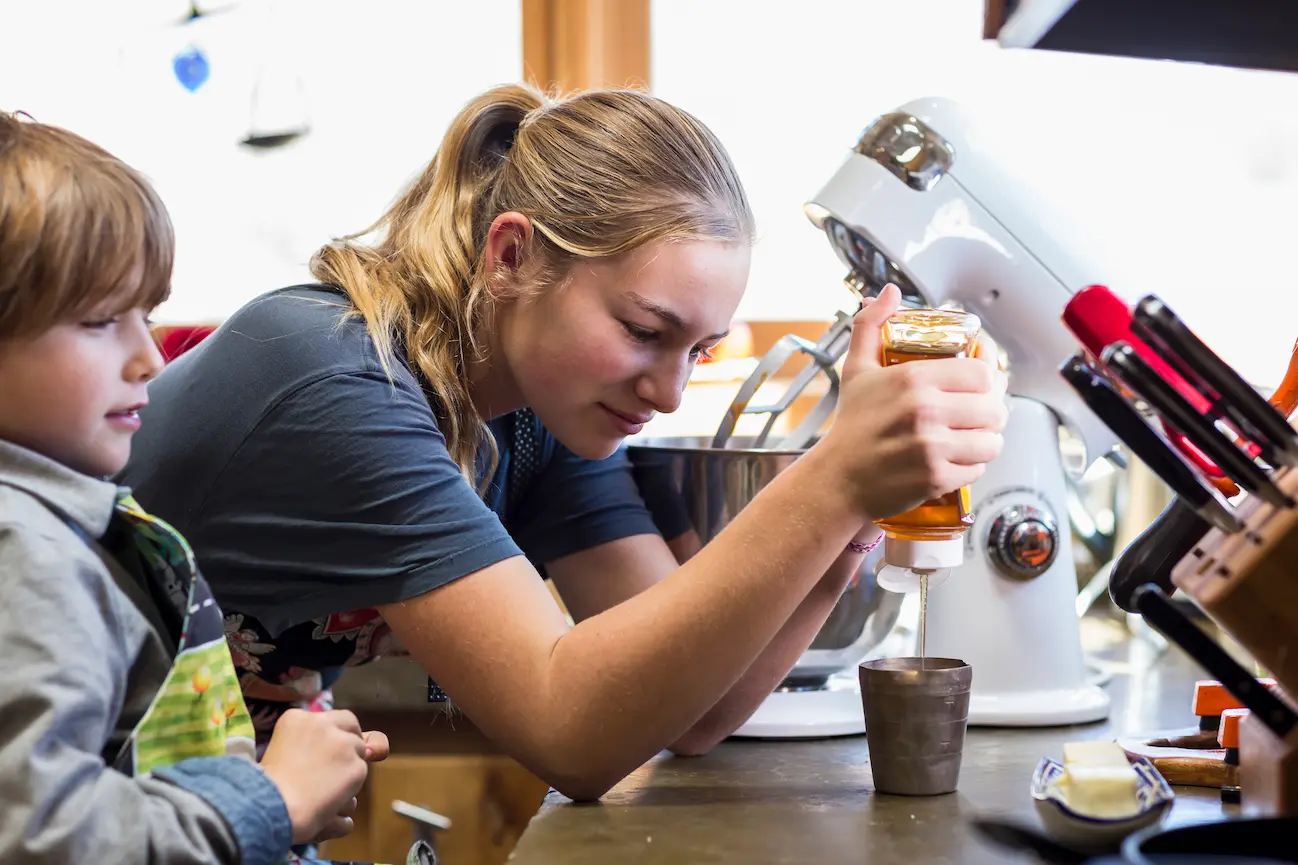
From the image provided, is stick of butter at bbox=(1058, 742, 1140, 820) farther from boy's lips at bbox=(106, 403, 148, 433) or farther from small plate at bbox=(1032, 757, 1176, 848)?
boy's lips at bbox=(106, 403, 148, 433)

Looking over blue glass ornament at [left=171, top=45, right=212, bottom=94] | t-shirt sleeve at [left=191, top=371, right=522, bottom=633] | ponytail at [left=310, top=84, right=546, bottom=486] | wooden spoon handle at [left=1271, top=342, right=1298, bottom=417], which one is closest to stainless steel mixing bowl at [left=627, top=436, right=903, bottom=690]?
ponytail at [left=310, top=84, right=546, bottom=486]

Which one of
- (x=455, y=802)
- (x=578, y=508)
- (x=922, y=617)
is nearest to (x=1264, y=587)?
(x=922, y=617)

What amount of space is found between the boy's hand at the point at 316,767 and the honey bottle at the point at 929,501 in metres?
0.40

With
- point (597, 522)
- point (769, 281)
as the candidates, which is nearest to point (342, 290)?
point (597, 522)

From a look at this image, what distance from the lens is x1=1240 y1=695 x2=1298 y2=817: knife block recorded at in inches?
27.9

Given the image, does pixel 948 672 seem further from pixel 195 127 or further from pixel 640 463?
pixel 195 127

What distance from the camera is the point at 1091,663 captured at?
163 cm

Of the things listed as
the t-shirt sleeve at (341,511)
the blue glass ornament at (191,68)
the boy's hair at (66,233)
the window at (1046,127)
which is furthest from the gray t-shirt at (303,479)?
the blue glass ornament at (191,68)

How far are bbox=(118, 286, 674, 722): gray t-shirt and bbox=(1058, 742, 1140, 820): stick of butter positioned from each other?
1.41 feet

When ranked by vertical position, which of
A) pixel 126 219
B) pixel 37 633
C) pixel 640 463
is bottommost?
pixel 640 463

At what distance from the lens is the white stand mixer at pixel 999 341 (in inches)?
49.2

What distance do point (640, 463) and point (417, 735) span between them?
42 cm

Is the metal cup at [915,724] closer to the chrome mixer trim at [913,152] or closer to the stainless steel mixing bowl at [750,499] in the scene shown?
the stainless steel mixing bowl at [750,499]

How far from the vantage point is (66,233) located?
0.75m
